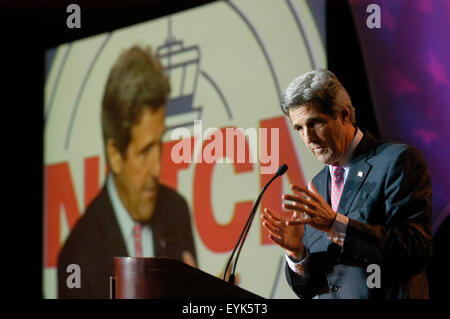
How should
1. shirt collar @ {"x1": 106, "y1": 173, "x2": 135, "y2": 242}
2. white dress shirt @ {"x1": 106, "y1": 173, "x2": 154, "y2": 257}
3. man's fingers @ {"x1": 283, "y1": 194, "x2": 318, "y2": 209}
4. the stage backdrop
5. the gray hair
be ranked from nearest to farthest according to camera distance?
man's fingers @ {"x1": 283, "y1": 194, "x2": 318, "y2": 209} < the gray hair < the stage backdrop < white dress shirt @ {"x1": 106, "y1": 173, "x2": 154, "y2": 257} < shirt collar @ {"x1": 106, "y1": 173, "x2": 135, "y2": 242}

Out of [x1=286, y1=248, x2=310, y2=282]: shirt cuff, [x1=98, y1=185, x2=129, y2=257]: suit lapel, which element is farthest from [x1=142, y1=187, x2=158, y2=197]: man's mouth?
[x1=286, y1=248, x2=310, y2=282]: shirt cuff

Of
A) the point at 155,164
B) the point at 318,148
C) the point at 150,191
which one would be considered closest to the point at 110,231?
the point at 150,191

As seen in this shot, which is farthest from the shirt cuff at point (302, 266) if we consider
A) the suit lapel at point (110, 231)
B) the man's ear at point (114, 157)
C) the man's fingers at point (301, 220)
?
the man's ear at point (114, 157)

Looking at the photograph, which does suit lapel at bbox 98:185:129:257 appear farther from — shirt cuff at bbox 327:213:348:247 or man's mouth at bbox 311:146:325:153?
shirt cuff at bbox 327:213:348:247

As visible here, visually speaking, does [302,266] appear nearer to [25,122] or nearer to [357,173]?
[357,173]

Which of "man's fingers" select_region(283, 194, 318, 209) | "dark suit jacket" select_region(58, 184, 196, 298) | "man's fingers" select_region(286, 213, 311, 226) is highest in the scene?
"man's fingers" select_region(283, 194, 318, 209)

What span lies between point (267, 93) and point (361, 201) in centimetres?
148

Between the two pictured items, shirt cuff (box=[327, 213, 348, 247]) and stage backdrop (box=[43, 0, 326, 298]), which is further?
stage backdrop (box=[43, 0, 326, 298])

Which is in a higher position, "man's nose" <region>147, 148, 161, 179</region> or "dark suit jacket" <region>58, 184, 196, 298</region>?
"man's nose" <region>147, 148, 161, 179</region>

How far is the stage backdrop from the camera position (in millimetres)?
3332

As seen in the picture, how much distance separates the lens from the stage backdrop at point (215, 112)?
333 cm

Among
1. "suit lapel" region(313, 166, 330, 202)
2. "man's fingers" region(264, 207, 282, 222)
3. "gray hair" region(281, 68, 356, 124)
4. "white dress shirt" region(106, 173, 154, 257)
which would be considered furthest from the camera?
"white dress shirt" region(106, 173, 154, 257)

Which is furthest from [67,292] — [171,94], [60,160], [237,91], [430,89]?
[430,89]
